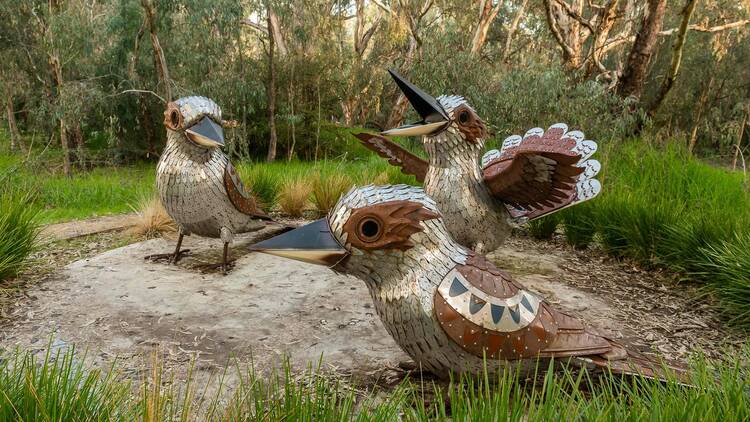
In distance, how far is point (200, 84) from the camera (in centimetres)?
1099

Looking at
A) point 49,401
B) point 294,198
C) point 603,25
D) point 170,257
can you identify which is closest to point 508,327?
point 49,401

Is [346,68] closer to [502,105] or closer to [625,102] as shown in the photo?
[502,105]

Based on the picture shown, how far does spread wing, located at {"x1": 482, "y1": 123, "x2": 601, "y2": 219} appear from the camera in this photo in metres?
2.65

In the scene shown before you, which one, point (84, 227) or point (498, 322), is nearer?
point (498, 322)

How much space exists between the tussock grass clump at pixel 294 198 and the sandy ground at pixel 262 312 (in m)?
1.79

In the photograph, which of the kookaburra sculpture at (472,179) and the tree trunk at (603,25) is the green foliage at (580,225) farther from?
the tree trunk at (603,25)

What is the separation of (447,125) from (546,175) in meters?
0.77

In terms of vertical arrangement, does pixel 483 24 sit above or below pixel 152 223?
above

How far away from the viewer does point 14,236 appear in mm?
3592

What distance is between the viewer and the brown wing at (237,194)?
3745 mm

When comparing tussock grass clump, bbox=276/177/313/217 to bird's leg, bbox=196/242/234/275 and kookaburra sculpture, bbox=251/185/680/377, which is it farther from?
kookaburra sculpture, bbox=251/185/680/377

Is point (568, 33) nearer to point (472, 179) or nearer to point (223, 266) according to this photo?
point (472, 179)

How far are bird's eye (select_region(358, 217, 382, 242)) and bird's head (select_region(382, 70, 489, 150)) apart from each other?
145 cm

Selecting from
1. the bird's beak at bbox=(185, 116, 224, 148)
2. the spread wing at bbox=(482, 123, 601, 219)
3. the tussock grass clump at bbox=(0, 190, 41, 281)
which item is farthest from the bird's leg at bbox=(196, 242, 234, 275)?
the spread wing at bbox=(482, 123, 601, 219)
